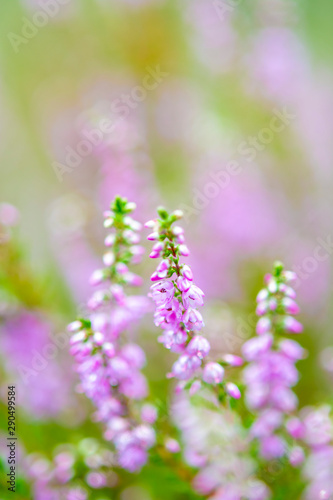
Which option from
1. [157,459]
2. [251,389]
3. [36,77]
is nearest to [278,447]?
[251,389]

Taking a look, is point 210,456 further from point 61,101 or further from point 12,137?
point 12,137
